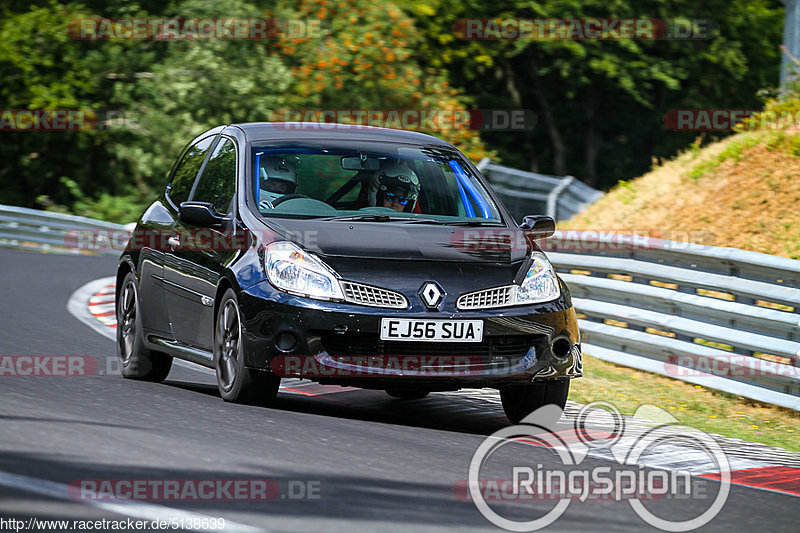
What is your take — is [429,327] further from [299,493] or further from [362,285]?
[299,493]

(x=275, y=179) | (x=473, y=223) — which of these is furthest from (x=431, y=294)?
(x=275, y=179)

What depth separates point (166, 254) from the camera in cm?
929

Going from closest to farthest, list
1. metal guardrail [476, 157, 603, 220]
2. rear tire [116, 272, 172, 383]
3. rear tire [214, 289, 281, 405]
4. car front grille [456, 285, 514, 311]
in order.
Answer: car front grille [456, 285, 514, 311], rear tire [214, 289, 281, 405], rear tire [116, 272, 172, 383], metal guardrail [476, 157, 603, 220]

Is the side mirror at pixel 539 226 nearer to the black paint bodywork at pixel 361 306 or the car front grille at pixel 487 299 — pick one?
the black paint bodywork at pixel 361 306

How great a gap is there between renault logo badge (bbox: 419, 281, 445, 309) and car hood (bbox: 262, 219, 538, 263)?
182 mm

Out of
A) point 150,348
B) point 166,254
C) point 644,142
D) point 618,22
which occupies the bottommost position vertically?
point 644,142

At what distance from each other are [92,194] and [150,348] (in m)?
25.3

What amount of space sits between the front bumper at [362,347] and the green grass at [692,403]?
6.29ft

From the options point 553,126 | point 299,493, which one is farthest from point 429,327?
point 553,126

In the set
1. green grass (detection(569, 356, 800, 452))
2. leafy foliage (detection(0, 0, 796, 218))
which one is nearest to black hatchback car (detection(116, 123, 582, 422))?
green grass (detection(569, 356, 800, 452))

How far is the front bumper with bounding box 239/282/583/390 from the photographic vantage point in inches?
301

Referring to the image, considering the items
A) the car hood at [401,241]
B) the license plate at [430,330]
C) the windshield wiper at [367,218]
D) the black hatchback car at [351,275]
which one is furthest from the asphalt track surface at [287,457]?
the windshield wiper at [367,218]

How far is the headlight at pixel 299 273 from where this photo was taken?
7.69 meters

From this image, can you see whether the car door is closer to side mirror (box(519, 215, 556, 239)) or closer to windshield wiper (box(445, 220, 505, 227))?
windshield wiper (box(445, 220, 505, 227))
